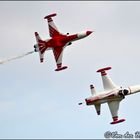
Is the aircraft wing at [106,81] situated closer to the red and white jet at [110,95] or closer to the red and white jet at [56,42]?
the red and white jet at [110,95]

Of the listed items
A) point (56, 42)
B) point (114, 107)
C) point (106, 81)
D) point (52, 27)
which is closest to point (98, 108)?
point (114, 107)

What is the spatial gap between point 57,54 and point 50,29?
17.6 feet

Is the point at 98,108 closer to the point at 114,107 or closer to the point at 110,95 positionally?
the point at 110,95

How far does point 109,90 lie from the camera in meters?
154

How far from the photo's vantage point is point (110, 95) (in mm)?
153125

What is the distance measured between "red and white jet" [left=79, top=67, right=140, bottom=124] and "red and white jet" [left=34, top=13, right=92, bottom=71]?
27.6 feet

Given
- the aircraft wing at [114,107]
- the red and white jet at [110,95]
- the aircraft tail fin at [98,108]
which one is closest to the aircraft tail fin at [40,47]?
the red and white jet at [110,95]

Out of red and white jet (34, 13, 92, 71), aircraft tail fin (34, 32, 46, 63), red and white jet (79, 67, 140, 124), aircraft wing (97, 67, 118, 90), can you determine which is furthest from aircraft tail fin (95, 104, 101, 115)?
aircraft tail fin (34, 32, 46, 63)

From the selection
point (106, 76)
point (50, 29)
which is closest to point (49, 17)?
point (50, 29)

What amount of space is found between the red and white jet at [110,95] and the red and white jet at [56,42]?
841 cm

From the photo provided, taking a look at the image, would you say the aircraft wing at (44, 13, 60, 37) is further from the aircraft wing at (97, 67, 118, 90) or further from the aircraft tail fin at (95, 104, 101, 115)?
the aircraft tail fin at (95, 104, 101, 115)

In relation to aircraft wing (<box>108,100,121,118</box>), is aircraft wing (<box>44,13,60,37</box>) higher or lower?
higher

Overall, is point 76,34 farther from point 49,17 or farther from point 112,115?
point 112,115

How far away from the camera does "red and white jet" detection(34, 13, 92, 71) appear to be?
515 ft
